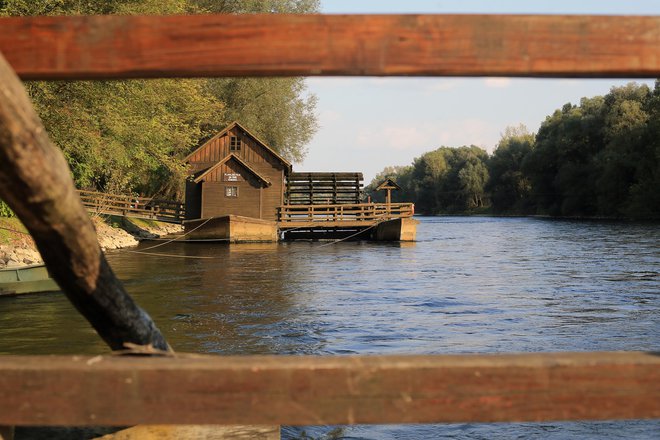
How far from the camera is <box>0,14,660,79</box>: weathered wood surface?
196 cm

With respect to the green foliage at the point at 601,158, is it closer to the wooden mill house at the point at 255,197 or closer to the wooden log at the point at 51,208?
the wooden mill house at the point at 255,197

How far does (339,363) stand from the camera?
6.43 feet

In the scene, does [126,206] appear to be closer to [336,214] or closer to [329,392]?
[336,214]

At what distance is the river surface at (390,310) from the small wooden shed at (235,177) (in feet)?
50.7

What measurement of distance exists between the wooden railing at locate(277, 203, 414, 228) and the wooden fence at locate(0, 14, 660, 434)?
128 feet

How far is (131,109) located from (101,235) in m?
9.83

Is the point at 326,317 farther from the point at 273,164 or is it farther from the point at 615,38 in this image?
the point at 273,164

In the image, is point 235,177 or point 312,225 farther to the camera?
point 235,177

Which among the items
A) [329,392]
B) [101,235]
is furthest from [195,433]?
[101,235]

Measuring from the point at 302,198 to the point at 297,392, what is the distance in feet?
167

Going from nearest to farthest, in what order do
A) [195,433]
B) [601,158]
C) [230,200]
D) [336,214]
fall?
1. [195,433]
2. [230,200]
3. [336,214]
4. [601,158]

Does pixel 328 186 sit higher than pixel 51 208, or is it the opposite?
pixel 328 186

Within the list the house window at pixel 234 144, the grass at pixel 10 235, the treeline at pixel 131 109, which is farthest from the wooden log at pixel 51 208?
the house window at pixel 234 144

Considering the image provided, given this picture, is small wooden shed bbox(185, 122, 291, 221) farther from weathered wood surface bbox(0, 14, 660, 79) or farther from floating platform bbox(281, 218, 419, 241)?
weathered wood surface bbox(0, 14, 660, 79)
